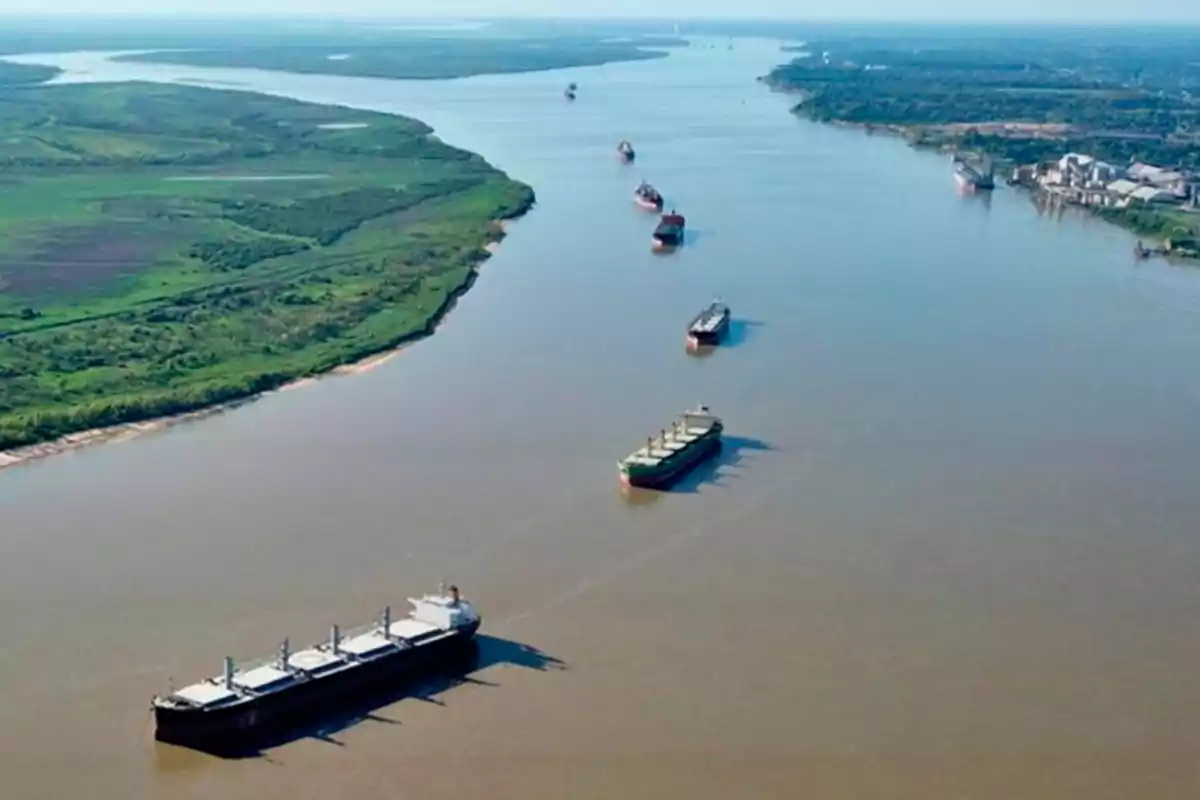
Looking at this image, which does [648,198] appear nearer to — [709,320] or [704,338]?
[709,320]

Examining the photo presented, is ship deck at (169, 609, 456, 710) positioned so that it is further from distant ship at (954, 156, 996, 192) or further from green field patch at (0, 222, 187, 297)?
distant ship at (954, 156, 996, 192)

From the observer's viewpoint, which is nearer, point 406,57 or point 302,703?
point 302,703

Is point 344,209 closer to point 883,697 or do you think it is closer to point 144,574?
point 144,574

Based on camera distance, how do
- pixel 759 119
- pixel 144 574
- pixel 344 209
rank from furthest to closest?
pixel 759 119 → pixel 344 209 → pixel 144 574

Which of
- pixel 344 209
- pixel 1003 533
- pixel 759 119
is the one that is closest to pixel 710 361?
pixel 1003 533

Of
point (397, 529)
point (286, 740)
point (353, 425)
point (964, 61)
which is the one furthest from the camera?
point (964, 61)

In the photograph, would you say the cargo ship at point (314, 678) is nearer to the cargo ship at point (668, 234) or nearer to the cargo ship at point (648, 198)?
the cargo ship at point (668, 234)

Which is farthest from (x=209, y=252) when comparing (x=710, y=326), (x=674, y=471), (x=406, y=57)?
(x=406, y=57)
